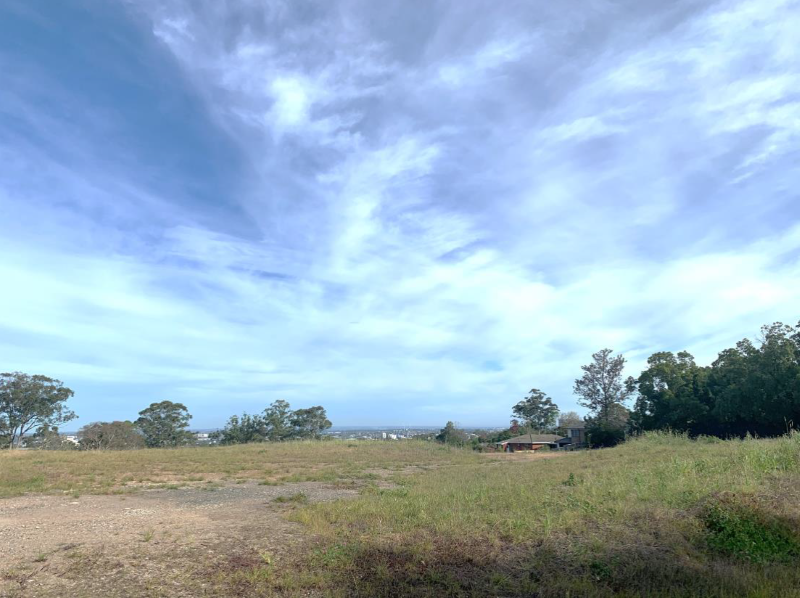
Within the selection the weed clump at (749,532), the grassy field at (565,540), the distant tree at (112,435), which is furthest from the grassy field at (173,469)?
the distant tree at (112,435)

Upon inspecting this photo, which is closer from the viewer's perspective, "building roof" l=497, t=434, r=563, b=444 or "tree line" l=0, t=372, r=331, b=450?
"tree line" l=0, t=372, r=331, b=450

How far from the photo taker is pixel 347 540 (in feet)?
23.0

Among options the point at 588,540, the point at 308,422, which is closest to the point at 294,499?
the point at 588,540

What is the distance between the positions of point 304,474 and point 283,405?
38.9 m

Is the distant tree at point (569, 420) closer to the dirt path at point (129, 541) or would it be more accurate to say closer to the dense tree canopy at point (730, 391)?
the dense tree canopy at point (730, 391)

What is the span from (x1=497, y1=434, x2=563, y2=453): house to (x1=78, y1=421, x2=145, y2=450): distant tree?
3567cm

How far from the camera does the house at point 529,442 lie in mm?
55125

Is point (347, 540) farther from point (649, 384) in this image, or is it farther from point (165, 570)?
point (649, 384)

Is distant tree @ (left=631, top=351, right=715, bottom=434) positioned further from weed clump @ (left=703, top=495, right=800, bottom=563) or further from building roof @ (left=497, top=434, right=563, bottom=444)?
weed clump @ (left=703, top=495, right=800, bottom=563)

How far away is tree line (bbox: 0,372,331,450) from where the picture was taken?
39.7 meters

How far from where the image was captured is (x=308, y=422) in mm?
57906

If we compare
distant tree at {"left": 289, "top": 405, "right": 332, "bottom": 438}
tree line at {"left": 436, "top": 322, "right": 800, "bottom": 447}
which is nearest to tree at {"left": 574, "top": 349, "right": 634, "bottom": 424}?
tree line at {"left": 436, "top": 322, "right": 800, "bottom": 447}

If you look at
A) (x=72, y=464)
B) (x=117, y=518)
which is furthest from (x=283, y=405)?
(x=117, y=518)

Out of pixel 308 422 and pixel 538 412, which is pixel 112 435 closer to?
pixel 308 422
